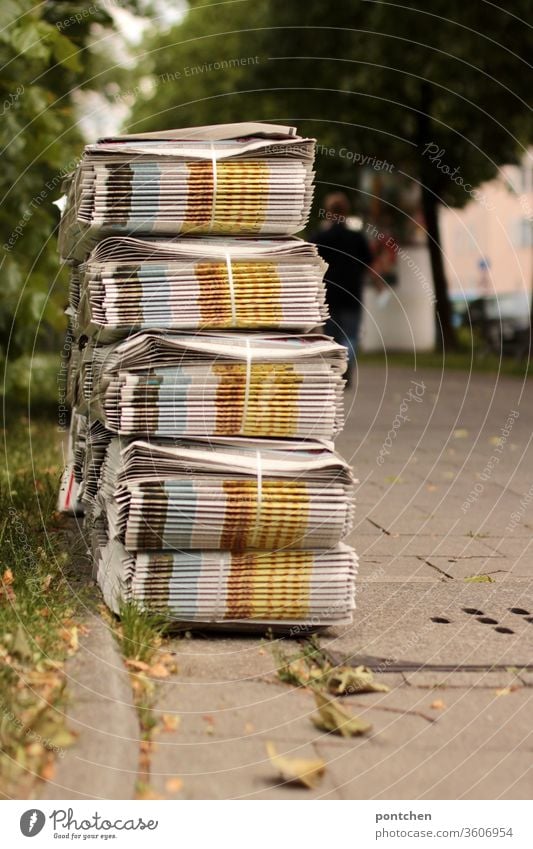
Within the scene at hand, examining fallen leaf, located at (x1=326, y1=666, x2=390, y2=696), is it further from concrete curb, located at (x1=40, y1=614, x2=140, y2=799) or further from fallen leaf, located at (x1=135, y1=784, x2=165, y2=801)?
fallen leaf, located at (x1=135, y1=784, x2=165, y2=801)

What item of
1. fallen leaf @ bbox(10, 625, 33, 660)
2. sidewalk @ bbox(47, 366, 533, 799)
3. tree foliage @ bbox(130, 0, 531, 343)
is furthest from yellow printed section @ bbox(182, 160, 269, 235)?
tree foliage @ bbox(130, 0, 531, 343)

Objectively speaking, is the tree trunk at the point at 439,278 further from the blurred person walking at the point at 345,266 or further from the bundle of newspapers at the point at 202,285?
the bundle of newspapers at the point at 202,285

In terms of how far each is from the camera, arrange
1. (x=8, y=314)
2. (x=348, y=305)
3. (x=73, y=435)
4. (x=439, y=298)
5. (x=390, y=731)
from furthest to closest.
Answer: (x=439, y=298), (x=348, y=305), (x=8, y=314), (x=73, y=435), (x=390, y=731)

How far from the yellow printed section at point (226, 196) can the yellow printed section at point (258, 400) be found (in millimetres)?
534

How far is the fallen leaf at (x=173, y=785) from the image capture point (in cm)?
313

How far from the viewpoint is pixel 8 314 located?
1062 cm

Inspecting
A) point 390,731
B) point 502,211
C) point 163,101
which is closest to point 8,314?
point 390,731

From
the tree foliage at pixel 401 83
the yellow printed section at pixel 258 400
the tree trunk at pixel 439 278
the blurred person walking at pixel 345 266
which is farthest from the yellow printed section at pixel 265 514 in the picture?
the tree trunk at pixel 439 278

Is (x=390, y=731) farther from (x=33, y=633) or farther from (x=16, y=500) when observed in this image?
(x=16, y=500)

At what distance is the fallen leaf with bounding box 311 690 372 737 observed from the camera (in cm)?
356

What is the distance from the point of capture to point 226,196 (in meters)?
4.62

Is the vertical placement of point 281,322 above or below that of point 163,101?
below
